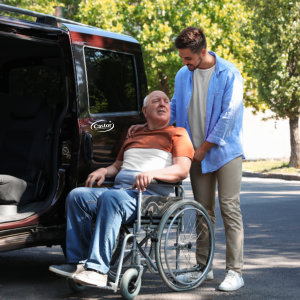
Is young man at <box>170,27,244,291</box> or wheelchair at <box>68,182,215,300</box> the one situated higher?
young man at <box>170,27,244,291</box>

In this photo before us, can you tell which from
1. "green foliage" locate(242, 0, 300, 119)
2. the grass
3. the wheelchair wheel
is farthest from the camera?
"green foliage" locate(242, 0, 300, 119)

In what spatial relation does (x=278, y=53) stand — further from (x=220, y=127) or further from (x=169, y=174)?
(x=169, y=174)

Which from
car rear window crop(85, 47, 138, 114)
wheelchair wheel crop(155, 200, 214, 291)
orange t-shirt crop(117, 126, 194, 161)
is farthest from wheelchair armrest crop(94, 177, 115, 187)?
wheelchair wheel crop(155, 200, 214, 291)

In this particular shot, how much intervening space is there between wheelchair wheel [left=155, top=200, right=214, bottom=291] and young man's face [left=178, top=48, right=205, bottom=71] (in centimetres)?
106

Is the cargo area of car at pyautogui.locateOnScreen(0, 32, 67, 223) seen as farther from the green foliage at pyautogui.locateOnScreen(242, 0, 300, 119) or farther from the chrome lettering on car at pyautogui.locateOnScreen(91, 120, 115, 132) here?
the green foliage at pyautogui.locateOnScreen(242, 0, 300, 119)

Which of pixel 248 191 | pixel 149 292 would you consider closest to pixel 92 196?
pixel 149 292

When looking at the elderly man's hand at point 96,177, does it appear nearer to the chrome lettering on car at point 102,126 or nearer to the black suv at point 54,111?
the black suv at point 54,111

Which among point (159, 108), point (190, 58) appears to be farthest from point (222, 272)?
point (190, 58)

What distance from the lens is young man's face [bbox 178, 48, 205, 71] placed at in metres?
5.31

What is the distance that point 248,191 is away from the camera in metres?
14.8

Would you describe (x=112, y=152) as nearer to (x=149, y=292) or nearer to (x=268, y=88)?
(x=149, y=292)

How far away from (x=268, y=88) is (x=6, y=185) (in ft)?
59.4

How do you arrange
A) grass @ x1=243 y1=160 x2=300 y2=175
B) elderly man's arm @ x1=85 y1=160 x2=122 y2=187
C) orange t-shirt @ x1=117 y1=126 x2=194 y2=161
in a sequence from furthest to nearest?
grass @ x1=243 y1=160 x2=300 y2=175 → elderly man's arm @ x1=85 y1=160 x2=122 y2=187 → orange t-shirt @ x1=117 y1=126 x2=194 y2=161

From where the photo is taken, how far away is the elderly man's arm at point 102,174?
17.7 feet
